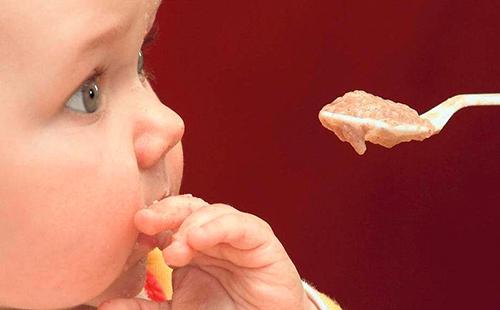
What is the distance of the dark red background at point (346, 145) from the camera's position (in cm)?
111

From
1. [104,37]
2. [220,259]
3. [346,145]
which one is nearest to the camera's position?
[104,37]

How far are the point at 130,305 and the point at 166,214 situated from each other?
0.09 metres

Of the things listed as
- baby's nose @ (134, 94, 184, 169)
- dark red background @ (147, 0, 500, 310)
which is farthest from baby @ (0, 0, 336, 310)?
dark red background @ (147, 0, 500, 310)

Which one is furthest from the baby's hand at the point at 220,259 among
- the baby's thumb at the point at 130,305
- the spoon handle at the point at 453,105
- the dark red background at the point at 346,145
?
the dark red background at the point at 346,145

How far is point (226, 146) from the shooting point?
1.17 m

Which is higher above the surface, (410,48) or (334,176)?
(410,48)

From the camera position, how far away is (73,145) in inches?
21.6

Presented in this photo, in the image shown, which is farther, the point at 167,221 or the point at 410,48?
the point at 410,48

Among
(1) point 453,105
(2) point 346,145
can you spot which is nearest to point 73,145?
(1) point 453,105

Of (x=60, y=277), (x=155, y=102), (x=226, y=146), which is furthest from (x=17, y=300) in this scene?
(x=226, y=146)

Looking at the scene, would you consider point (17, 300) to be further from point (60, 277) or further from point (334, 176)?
point (334, 176)

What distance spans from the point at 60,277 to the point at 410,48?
0.64m

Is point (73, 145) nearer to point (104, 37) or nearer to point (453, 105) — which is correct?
point (104, 37)

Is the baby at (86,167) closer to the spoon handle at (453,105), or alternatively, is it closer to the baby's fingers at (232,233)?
the baby's fingers at (232,233)
